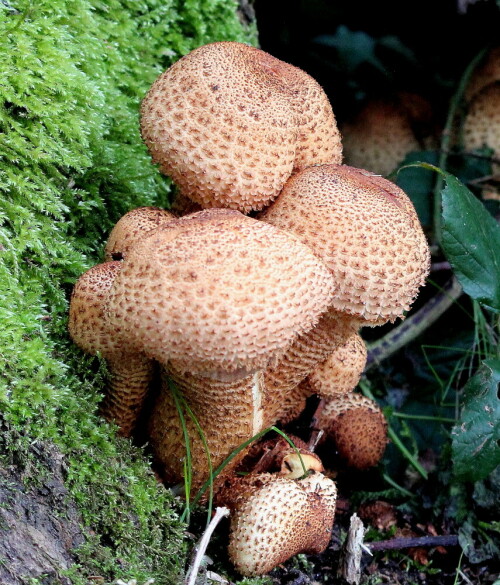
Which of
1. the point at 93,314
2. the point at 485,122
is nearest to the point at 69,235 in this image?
the point at 93,314

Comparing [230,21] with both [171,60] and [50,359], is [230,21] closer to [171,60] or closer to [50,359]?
[171,60]

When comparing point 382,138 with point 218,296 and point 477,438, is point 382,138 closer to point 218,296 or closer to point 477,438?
point 477,438

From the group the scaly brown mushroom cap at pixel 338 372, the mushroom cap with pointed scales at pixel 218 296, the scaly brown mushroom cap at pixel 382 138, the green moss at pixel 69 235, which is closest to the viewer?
the mushroom cap with pointed scales at pixel 218 296

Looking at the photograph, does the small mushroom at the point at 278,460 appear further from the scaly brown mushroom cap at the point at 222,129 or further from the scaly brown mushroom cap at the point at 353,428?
the scaly brown mushroom cap at the point at 222,129

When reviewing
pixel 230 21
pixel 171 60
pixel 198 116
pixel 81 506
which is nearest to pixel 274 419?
pixel 81 506

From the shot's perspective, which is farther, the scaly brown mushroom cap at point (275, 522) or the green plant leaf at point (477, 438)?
the green plant leaf at point (477, 438)

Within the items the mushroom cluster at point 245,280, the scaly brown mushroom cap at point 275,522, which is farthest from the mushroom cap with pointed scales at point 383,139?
the scaly brown mushroom cap at point 275,522
